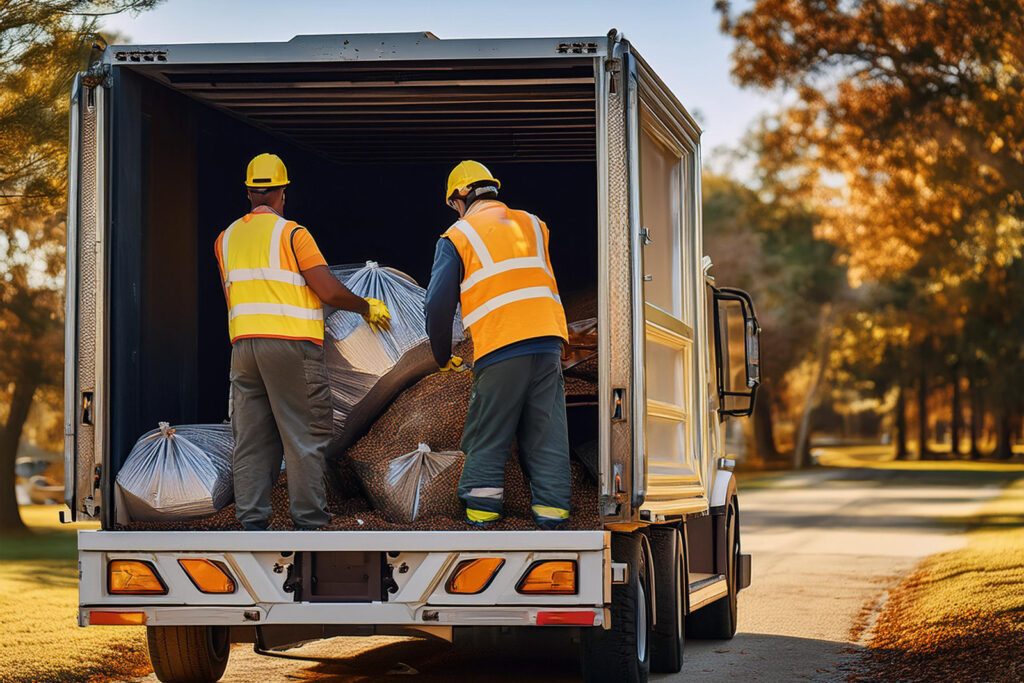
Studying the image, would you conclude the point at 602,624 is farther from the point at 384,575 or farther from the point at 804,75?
the point at 804,75

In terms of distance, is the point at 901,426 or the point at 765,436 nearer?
the point at 765,436

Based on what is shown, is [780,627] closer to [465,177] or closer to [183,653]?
[183,653]

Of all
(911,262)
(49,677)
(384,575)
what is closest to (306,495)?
(384,575)

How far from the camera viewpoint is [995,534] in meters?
20.0

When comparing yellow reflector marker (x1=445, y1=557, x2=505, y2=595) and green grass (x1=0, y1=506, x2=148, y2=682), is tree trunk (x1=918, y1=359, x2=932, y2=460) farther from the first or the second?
yellow reflector marker (x1=445, y1=557, x2=505, y2=595)

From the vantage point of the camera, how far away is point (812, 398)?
48625 millimetres

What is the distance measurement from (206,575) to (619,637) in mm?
1776

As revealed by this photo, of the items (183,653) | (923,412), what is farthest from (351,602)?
(923,412)

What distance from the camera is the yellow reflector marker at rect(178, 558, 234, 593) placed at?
260 inches

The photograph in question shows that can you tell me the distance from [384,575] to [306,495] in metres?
0.54

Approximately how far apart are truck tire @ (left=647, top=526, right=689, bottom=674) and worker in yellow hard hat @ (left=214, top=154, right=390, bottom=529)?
1.89 metres

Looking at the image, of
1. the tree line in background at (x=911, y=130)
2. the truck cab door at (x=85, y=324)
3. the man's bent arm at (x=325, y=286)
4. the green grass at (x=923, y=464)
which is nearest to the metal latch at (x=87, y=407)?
the truck cab door at (x=85, y=324)

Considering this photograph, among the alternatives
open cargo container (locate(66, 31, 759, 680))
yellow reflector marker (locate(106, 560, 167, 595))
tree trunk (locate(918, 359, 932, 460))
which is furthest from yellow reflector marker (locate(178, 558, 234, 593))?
tree trunk (locate(918, 359, 932, 460))

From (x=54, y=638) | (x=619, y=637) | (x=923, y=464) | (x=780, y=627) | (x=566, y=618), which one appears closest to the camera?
(x=566, y=618)
